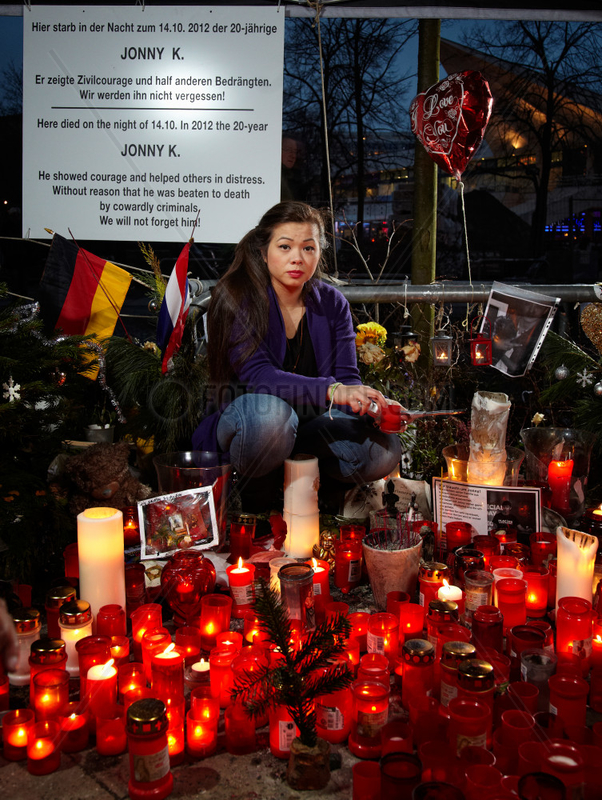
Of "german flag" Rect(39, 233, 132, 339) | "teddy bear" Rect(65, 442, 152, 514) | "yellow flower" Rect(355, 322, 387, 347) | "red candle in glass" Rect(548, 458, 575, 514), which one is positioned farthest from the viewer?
"yellow flower" Rect(355, 322, 387, 347)

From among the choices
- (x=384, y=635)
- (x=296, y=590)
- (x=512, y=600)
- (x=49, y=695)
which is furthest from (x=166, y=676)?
(x=512, y=600)

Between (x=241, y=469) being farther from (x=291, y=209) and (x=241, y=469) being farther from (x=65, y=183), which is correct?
(x=65, y=183)

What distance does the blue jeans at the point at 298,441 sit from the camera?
2.29 meters

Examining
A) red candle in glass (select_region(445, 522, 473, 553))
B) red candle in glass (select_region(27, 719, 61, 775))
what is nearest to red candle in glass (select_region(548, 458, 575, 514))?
red candle in glass (select_region(445, 522, 473, 553))

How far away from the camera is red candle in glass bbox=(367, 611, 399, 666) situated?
158 cm

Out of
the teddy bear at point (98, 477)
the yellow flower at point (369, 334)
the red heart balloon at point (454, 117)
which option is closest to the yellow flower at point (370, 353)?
the yellow flower at point (369, 334)

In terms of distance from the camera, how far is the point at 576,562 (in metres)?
1.72

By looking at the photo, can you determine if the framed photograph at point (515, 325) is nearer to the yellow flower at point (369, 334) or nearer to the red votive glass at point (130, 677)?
the yellow flower at point (369, 334)

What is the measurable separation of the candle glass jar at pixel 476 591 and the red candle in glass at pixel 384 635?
236mm

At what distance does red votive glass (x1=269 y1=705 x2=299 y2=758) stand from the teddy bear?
3.58 ft

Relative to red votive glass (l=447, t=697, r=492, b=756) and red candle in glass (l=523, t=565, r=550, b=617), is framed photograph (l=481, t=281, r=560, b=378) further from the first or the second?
red votive glass (l=447, t=697, r=492, b=756)

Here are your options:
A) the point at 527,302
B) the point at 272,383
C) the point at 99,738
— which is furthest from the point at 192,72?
the point at 99,738

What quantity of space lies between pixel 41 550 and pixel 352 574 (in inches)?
→ 38.3

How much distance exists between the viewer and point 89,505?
2.18 metres
